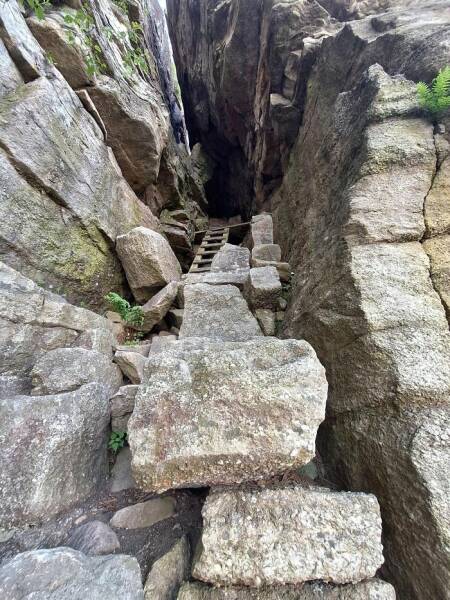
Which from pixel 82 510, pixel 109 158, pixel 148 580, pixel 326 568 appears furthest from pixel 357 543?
pixel 109 158

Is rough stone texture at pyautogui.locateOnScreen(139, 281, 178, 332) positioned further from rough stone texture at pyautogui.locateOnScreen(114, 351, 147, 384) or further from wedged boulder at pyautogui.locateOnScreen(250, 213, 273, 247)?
wedged boulder at pyautogui.locateOnScreen(250, 213, 273, 247)

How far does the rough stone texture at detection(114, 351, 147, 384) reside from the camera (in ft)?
8.30

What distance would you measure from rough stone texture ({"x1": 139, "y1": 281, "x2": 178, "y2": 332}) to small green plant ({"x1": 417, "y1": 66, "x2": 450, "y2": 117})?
12.8 feet

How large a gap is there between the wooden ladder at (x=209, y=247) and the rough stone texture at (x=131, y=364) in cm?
404

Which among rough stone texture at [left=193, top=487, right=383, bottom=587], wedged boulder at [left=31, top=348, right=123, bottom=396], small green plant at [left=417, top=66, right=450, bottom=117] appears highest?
small green plant at [left=417, top=66, right=450, bottom=117]

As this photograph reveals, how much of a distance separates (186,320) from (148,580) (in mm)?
2430

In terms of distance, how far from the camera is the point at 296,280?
3.16m

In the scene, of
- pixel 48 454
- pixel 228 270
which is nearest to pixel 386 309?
pixel 48 454

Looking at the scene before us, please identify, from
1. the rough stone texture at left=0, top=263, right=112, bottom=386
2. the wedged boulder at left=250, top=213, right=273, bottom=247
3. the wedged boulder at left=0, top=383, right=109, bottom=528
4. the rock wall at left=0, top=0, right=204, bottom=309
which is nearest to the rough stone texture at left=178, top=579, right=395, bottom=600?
the wedged boulder at left=0, top=383, right=109, bottom=528

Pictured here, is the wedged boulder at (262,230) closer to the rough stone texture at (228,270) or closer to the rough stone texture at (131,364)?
the rough stone texture at (228,270)

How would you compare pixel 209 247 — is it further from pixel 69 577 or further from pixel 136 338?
pixel 69 577

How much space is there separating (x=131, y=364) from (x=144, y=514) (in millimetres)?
1315

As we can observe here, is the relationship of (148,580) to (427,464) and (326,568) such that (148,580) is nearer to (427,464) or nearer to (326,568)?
(326,568)

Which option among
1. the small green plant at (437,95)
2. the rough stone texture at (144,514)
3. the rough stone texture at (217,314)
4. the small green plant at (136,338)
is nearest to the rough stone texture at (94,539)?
the rough stone texture at (144,514)
